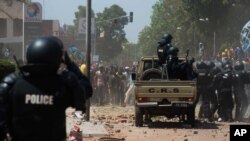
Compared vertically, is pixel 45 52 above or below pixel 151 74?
above

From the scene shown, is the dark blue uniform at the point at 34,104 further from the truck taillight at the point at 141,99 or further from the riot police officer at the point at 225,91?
the riot police officer at the point at 225,91

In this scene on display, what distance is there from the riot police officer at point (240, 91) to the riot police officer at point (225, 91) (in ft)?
0.68

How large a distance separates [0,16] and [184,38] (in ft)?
85.8

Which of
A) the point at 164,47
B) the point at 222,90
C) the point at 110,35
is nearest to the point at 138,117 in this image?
the point at 164,47

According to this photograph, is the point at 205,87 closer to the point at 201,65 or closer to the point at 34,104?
the point at 201,65

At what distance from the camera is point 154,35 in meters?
109

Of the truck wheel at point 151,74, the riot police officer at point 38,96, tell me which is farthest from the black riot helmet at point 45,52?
the truck wheel at point 151,74

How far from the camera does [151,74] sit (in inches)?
685

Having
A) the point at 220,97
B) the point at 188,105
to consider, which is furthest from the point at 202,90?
the point at 188,105

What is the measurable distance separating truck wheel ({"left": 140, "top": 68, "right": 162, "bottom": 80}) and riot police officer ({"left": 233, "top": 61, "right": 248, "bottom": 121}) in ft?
8.03

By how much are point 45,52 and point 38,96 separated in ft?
1.01

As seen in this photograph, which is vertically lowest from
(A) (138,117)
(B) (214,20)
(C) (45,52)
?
(A) (138,117)

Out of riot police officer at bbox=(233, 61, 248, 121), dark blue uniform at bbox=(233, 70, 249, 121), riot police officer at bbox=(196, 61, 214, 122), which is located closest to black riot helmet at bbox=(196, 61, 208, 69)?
riot police officer at bbox=(196, 61, 214, 122)

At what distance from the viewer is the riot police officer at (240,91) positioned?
714 inches
